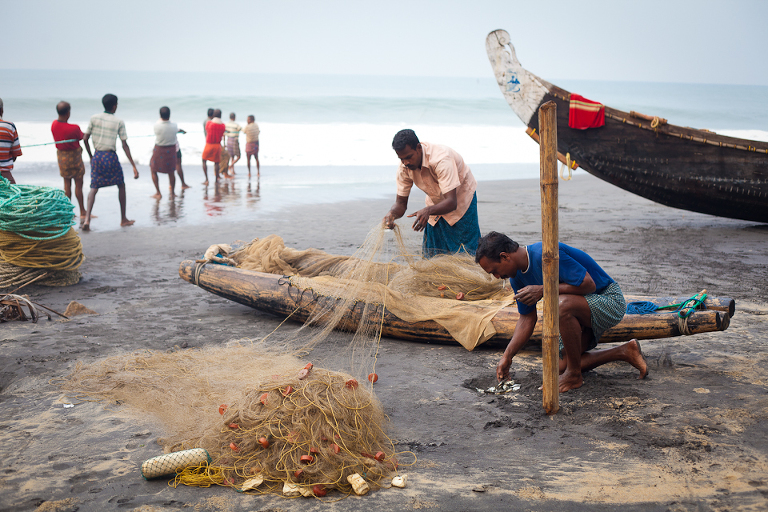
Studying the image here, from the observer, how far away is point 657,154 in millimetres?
8109

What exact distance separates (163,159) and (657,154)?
871 cm

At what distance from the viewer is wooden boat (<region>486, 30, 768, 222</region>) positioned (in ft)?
25.4

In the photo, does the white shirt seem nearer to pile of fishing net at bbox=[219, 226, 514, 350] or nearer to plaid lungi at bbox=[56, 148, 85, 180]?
plaid lungi at bbox=[56, 148, 85, 180]

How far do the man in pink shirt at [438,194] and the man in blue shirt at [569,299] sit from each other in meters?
1.26

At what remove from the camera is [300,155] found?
21609mm

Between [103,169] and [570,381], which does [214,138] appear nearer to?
[103,169]

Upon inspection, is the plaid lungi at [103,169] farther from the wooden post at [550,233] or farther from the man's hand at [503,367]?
the wooden post at [550,233]

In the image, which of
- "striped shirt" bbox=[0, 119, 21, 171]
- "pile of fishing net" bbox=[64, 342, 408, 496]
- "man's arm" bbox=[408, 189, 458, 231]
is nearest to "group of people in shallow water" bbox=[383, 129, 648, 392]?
"pile of fishing net" bbox=[64, 342, 408, 496]

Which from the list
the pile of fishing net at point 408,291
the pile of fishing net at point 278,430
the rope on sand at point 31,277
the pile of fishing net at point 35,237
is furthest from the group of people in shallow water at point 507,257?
the rope on sand at point 31,277

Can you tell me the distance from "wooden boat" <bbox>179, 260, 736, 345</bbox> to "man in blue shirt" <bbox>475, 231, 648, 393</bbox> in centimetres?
25

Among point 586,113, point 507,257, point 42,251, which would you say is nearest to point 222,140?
point 42,251

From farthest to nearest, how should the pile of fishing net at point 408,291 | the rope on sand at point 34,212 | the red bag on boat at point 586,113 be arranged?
the red bag on boat at point 586,113 < the rope on sand at point 34,212 < the pile of fishing net at point 408,291

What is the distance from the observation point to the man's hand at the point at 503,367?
3.35m

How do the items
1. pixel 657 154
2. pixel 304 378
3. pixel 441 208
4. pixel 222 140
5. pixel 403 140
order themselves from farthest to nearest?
pixel 222 140, pixel 657 154, pixel 441 208, pixel 403 140, pixel 304 378
